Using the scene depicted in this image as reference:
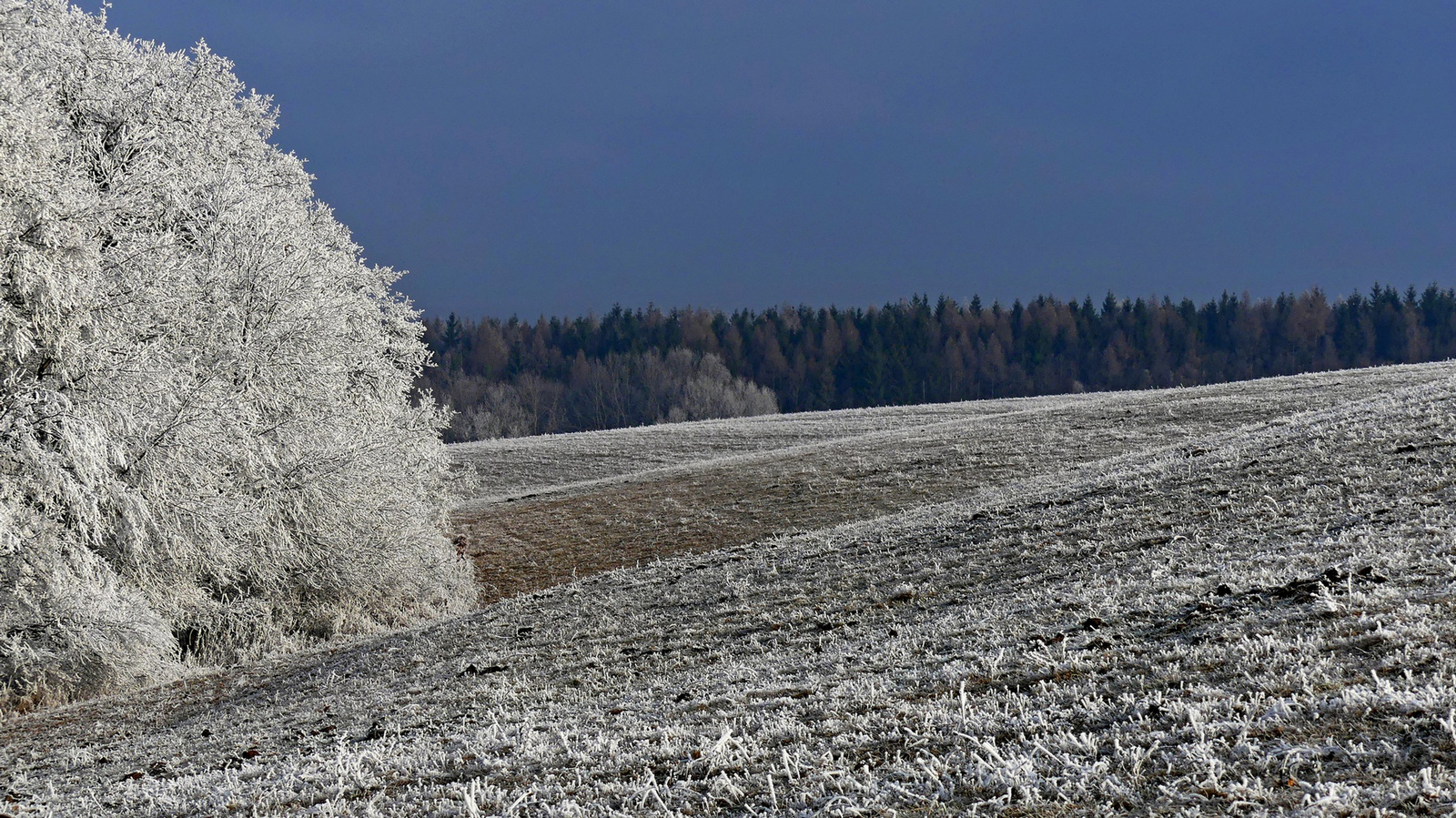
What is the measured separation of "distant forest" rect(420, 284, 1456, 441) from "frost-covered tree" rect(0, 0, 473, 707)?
7695cm

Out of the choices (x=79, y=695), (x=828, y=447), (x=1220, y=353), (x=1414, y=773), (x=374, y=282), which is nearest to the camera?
(x=1414, y=773)

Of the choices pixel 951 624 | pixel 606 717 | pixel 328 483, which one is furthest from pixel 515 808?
pixel 328 483

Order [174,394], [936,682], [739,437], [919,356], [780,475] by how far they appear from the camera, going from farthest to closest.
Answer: [919,356] → [739,437] → [780,475] → [174,394] → [936,682]

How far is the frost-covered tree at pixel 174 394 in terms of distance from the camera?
1286cm

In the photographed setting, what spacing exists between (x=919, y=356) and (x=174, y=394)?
103 meters

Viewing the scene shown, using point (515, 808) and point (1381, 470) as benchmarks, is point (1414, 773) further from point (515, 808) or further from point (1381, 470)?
point (1381, 470)

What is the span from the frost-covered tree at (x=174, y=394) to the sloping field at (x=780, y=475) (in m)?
4.78

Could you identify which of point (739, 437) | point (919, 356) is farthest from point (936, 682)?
point (919, 356)

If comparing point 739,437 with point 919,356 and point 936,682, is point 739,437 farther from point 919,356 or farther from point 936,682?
point 919,356

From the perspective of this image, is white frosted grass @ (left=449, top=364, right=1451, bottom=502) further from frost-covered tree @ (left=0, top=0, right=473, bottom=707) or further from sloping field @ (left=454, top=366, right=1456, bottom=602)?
frost-covered tree @ (left=0, top=0, right=473, bottom=707)

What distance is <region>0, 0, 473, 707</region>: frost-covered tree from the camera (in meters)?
12.9

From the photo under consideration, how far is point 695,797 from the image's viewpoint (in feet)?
15.7

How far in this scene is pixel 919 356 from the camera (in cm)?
11144

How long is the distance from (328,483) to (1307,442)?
18.4m
